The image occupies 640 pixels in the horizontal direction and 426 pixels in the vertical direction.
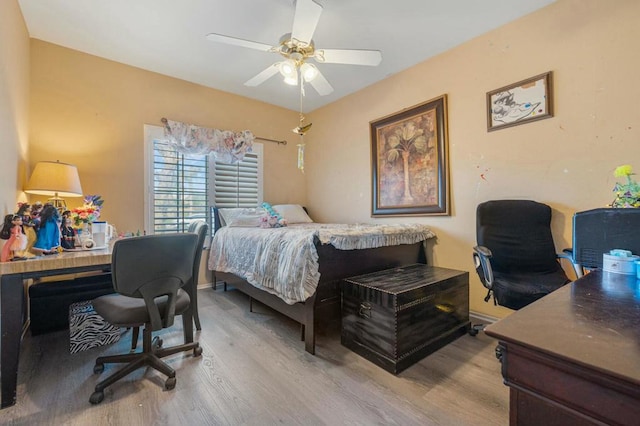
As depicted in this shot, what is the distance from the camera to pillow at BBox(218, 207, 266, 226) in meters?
3.35

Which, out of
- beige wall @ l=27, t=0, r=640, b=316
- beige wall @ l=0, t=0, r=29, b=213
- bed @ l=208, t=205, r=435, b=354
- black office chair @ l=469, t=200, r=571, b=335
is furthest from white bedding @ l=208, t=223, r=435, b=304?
beige wall @ l=0, t=0, r=29, b=213

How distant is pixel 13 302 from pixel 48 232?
0.43 m

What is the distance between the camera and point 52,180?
7.19 ft

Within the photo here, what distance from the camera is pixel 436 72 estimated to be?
281 centimetres

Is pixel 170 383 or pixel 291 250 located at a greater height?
pixel 291 250

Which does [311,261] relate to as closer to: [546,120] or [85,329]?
[85,329]

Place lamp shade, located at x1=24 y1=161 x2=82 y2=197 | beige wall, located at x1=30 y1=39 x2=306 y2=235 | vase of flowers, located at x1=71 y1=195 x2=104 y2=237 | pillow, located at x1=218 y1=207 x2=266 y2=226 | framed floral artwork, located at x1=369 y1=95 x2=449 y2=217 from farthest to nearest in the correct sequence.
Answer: pillow, located at x1=218 y1=207 x2=266 y2=226, framed floral artwork, located at x1=369 y1=95 x2=449 y2=217, beige wall, located at x1=30 y1=39 x2=306 y2=235, lamp shade, located at x1=24 y1=161 x2=82 y2=197, vase of flowers, located at x1=71 y1=195 x2=104 y2=237

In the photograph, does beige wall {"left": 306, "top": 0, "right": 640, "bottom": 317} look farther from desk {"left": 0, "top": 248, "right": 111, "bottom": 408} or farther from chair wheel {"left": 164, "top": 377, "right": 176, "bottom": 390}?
desk {"left": 0, "top": 248, "right": 111, "bottom": 408}

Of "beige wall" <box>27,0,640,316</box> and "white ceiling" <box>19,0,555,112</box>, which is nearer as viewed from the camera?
"beige wall" <box>27,0,640,316</box>

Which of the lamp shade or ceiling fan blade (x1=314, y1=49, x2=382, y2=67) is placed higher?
ceiling fan blade (x1=314, y1=49, x2=382, y2=67)

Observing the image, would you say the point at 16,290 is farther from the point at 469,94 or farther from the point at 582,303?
the point at 469,94

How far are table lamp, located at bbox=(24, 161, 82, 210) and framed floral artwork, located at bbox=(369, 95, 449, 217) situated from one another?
298 cm

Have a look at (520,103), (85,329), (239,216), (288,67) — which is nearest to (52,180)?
(85,329)

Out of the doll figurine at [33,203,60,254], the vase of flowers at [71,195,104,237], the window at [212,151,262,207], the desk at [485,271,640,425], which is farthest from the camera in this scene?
the window at [212,151,262,207]
